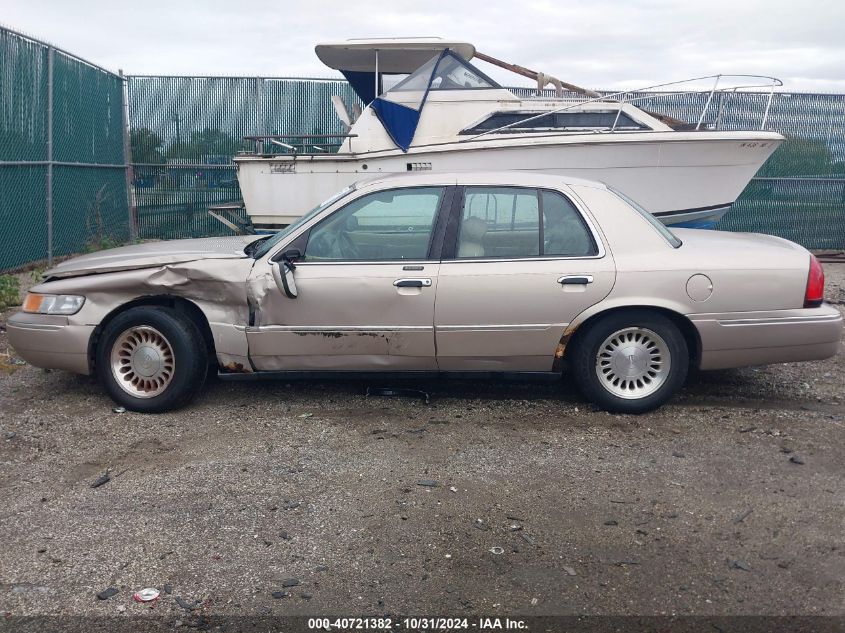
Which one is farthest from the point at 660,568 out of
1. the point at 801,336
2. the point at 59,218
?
the point at 59,218

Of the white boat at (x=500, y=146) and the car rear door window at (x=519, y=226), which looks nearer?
the car rear door window at (x=519, y=226)

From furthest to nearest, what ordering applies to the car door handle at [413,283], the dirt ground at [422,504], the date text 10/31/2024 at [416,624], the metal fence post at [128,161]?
the metal fence post at [128,161] → the car door handle at [413,283] → the dirt ground at [422,504] → the date text 10/31/2024 at [416,624]

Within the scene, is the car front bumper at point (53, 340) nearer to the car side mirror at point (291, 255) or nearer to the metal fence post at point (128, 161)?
the car side mirror at point (291, 255)

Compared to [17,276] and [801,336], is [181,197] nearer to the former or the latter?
[17,276]

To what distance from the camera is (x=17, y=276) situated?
32.9ft

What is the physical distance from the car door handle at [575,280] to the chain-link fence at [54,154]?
7.33 meters

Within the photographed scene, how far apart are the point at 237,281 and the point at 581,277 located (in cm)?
215

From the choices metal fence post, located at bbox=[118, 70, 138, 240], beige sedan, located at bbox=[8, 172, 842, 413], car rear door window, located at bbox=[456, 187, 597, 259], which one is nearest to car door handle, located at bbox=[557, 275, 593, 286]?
beige sedan, located at bbox=[8, 172, 842, 413]

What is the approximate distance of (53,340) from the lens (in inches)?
215

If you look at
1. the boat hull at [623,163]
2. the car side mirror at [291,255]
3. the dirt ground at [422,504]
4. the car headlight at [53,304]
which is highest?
the boat hull at [623,163]

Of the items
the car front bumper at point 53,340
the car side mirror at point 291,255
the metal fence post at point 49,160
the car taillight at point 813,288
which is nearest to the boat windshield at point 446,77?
the metal fence post at point 49,160

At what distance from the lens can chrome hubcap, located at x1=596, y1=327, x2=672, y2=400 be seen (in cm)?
542

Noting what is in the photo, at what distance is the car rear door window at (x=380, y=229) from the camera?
5453mm

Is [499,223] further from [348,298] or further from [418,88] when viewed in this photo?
[418,88]
